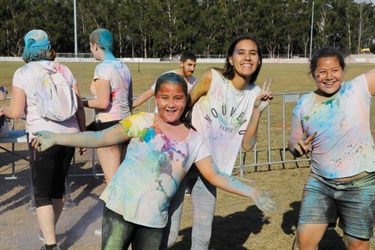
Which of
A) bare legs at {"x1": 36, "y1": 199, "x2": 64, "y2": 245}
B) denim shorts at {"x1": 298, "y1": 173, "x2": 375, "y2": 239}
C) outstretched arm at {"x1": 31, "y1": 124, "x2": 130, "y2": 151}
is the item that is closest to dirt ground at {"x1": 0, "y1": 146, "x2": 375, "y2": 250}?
bare legs at {"x1": 36, "y1": 199, "x2": 64, "y2": 245}

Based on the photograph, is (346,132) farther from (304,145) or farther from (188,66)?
(188,66)

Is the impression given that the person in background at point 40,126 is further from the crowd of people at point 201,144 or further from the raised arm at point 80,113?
the raised arm at point 80,113

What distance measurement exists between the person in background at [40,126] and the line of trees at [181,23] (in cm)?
7488

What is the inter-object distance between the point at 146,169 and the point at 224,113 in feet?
2.84

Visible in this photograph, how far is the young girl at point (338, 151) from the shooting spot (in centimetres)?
288

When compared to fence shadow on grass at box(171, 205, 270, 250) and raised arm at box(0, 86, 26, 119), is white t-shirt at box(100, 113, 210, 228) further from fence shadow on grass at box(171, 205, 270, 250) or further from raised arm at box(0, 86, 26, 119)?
fence shadow on grass at box(171, 205, 270, 250)

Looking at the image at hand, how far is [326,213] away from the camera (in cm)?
299

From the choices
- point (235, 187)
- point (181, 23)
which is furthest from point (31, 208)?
point (181, 23)

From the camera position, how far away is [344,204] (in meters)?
2.94

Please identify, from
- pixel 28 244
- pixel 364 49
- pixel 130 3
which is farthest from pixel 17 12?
pixel 28 244

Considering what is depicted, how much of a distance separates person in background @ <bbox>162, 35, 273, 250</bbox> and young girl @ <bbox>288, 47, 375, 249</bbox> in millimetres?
357

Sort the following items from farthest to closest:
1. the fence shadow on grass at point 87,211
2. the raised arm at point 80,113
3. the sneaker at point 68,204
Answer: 1. the sneaker at point 68,204
2. the fence shadow on grass at point 87,211
3. the raised arm at point 80,113

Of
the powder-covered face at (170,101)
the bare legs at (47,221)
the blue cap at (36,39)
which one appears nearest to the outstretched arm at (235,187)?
the powder-covered face at (170,101)

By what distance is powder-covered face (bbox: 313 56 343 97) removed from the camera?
114 inches
